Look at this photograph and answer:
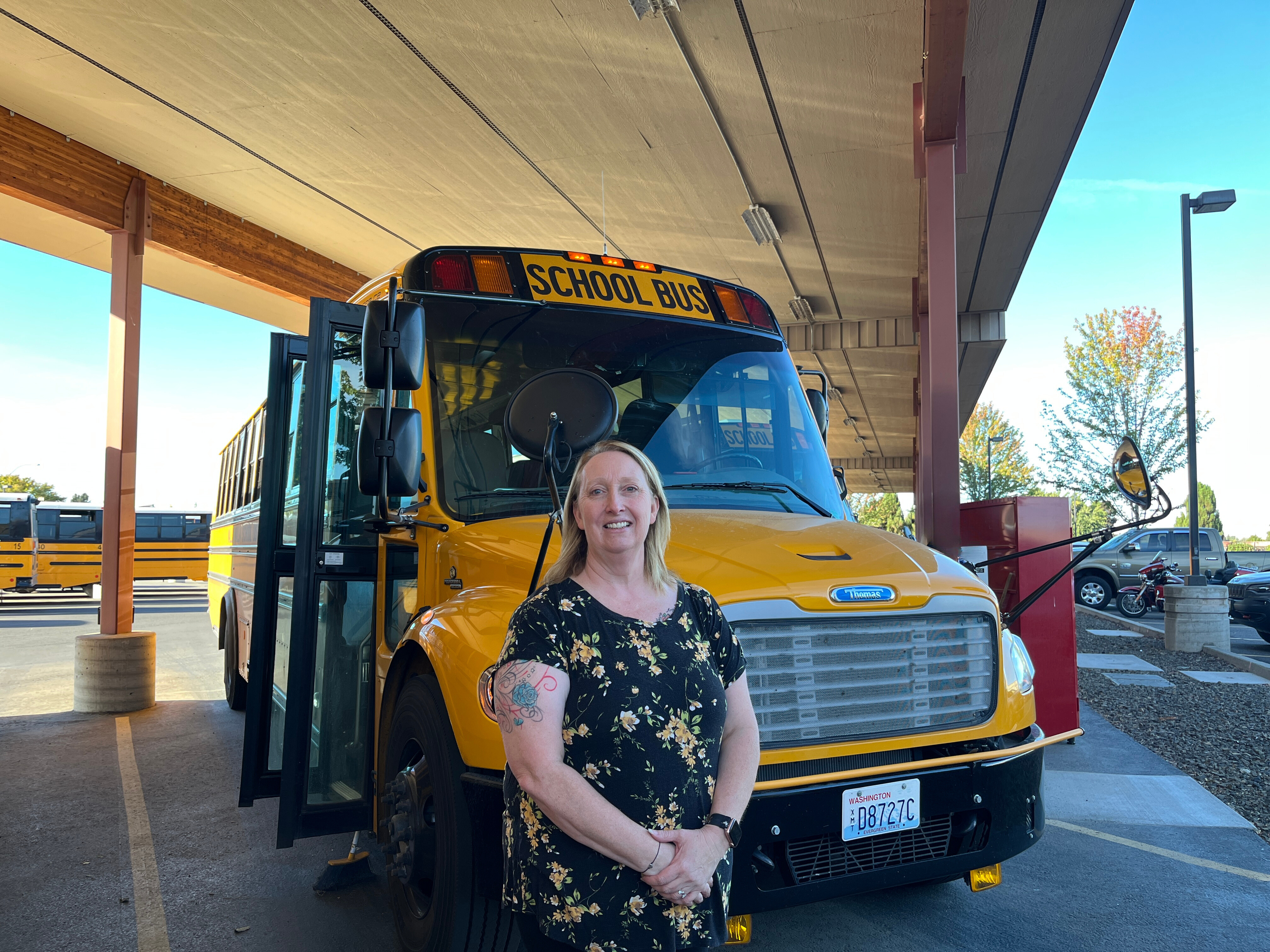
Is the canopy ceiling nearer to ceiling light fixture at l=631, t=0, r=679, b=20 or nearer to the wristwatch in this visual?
ceiling light fixture at l=631, t=0, r=679, b=20

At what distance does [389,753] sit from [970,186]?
9.16 metres

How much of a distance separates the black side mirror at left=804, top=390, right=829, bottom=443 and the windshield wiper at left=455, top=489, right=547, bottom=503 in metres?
1.80

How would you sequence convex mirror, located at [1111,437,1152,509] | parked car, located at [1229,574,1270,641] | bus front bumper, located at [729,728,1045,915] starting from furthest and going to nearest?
parked car, located at [1229,574,1270,641] → convex mirror, located at [1111,437,1152,509] → bus front bumper, located at [729,728,1045,915]

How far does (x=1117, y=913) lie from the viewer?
411 cm

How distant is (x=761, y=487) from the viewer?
12.7 ft

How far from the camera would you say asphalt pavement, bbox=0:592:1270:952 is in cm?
386

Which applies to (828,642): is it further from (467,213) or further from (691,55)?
(467,213)

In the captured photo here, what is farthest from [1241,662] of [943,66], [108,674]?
[108,674]

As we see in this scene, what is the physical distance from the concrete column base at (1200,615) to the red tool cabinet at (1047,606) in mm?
7917

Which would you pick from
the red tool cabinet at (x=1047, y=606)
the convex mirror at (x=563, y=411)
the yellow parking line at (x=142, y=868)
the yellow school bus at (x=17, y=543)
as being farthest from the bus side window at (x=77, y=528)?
the convex mirror at (x=563, y=411)

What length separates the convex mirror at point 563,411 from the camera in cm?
330

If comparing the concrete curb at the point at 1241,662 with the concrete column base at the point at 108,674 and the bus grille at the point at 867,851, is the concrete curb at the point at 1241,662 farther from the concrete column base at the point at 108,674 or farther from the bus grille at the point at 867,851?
the concrete column base at the point at 108,674

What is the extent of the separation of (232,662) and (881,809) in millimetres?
7520

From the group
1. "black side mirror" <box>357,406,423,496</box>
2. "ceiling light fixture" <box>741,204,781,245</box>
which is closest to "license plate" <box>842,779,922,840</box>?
"black side mirror" <box>357,406,423,496</box>
